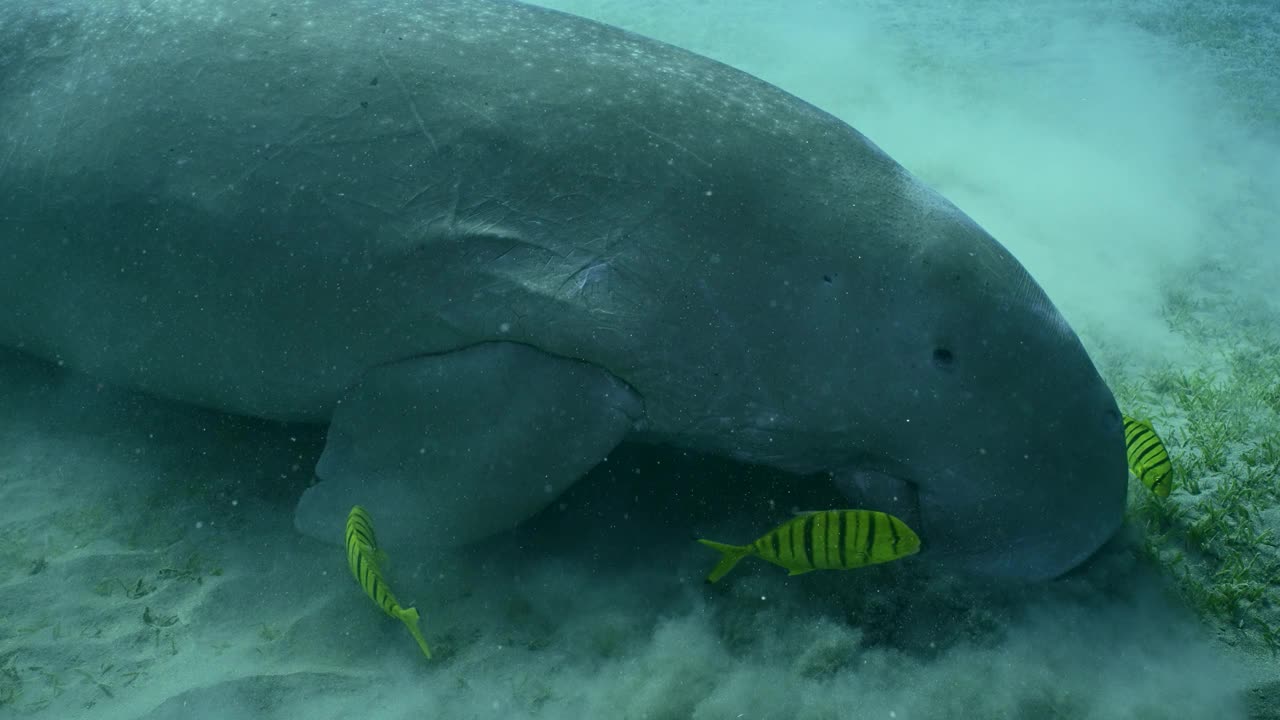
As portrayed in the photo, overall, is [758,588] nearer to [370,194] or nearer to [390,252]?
[390,252]

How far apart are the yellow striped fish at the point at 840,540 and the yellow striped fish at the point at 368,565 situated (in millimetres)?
1018

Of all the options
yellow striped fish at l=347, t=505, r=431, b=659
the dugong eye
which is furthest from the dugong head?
yellow striped fish at l=347, t=505, r=431, b=659

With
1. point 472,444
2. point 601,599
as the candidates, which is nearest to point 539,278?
point 472,444

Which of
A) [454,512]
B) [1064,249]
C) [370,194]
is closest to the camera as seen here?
[454,512]

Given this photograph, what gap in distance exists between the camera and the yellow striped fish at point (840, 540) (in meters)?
2.65

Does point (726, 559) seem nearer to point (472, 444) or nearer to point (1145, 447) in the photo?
point (472, 444)

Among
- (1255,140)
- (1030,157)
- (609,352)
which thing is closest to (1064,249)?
(1030,157)

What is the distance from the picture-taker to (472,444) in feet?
9.57

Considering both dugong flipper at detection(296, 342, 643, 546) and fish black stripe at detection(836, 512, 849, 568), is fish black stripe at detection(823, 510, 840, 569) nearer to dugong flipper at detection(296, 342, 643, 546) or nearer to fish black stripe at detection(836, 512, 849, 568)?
fish black stripe at detection(836, 512, 849, 568)

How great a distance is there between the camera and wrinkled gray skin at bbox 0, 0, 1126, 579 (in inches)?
115

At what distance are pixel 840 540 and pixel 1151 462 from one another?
4.72ft

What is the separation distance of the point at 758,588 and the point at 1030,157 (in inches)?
308

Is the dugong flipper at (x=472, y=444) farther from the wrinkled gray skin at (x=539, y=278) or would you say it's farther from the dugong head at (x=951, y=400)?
the dugong head at (x=951, y=400)

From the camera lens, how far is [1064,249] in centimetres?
680
